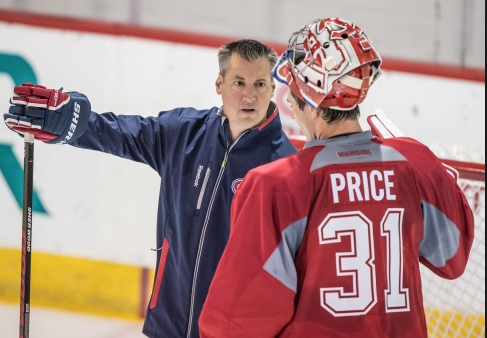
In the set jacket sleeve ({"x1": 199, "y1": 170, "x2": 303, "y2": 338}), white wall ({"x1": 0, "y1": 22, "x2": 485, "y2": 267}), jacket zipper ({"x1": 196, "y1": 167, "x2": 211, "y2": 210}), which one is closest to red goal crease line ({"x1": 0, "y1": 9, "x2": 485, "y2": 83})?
white wall ({"x1": 0, "y1": 22, "x2": 485, "y2": 267})

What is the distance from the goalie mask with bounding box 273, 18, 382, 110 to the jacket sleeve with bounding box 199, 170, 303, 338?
0.19 meters

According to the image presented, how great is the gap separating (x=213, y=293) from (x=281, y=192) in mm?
208

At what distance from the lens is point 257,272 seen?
1384 millimetres

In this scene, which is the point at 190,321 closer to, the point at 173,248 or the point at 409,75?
the point at 173,248

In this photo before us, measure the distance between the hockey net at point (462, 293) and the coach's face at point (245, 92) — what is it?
0.83m

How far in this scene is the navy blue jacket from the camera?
6.61 ft

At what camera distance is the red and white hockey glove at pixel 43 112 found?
1951 mm

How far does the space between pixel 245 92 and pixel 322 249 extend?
0.79 meters

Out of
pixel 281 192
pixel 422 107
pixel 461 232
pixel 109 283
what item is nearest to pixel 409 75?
pixel 422 107

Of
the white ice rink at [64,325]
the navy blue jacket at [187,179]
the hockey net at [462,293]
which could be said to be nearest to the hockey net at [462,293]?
the hockey net at [462,293]

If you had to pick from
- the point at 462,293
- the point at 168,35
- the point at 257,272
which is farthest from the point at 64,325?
the point at 257,272

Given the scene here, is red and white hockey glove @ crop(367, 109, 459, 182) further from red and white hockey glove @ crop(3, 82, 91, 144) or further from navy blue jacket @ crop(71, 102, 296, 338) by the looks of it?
red and white hockey glove @ crop(3, 82, 91, 144)

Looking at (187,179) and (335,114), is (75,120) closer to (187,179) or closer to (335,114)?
(187,179)

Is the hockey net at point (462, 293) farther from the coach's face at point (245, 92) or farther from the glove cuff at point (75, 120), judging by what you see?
the glove cuff at point (75, 120)
